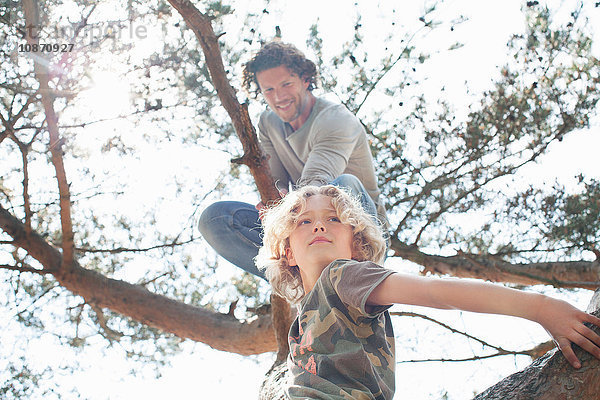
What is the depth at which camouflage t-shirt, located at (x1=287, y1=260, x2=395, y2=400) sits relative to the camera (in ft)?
3.95

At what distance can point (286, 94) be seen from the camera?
2.29m

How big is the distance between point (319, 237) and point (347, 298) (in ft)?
1.05

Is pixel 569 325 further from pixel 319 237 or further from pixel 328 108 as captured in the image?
pixel 328 108

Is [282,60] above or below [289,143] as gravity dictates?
above

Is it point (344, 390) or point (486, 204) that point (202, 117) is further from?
point (344, 390)

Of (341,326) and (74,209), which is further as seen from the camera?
(74,209)

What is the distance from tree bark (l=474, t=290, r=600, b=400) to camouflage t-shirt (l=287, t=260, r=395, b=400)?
249 mm


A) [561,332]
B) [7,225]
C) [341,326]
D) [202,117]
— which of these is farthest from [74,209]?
[561,332]

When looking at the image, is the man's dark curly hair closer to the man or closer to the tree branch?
the man

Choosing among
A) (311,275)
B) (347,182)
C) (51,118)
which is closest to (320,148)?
(347,182)

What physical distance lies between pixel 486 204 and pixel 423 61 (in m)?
0.87

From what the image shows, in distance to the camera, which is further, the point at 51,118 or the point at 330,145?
the point at 51,118

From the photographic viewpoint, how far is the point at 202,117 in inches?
140

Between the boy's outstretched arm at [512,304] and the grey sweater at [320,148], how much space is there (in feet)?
2.93
